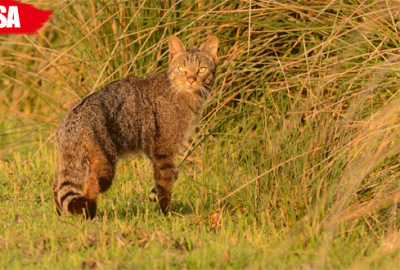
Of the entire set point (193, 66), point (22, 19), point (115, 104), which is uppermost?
point (22, 19)

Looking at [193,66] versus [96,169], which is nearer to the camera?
[96,169]

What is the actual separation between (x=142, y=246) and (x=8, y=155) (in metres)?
3.93

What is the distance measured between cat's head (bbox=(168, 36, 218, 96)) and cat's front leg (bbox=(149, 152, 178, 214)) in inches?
23.9

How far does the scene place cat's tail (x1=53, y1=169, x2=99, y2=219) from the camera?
374cm

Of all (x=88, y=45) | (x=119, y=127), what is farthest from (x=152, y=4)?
(x=119, y=127)

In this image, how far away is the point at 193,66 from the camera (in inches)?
179

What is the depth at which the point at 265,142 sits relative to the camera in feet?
12.6

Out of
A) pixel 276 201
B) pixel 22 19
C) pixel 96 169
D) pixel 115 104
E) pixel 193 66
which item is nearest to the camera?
pixel 276 201

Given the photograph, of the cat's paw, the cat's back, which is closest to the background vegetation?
the cat's paw

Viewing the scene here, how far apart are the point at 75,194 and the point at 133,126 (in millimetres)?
789

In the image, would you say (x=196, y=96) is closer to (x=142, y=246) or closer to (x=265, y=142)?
(x=265, y=142)

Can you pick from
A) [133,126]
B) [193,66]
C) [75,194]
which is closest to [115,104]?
[133,126]

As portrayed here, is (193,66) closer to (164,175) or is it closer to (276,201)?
(164,175)

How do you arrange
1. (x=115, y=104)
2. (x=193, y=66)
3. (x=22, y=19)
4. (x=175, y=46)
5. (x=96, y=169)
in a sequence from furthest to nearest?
(x=22, y=19)
(x=175, y=46)
(x=193, y=66)
(x=115, y=104)
(x=96, y=169)
